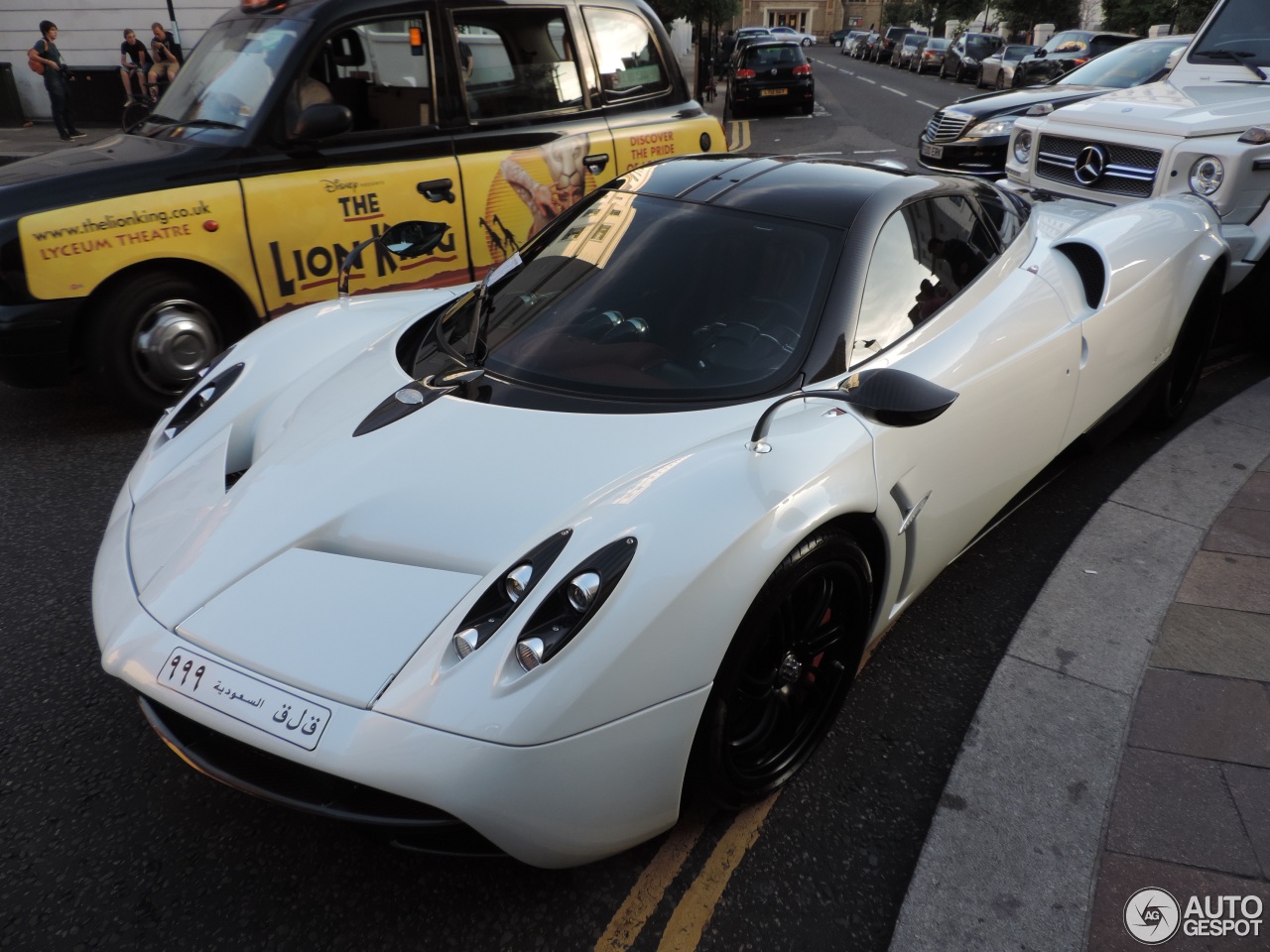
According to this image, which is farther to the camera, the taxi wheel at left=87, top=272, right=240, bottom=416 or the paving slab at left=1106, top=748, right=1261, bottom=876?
the taxi wheel at left=87, top=272, right=240, bottom=416

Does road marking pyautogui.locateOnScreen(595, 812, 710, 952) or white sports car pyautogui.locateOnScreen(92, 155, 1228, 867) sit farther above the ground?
white sports car pyautogui.locateOnScreen(92, 155, 1228, 867)

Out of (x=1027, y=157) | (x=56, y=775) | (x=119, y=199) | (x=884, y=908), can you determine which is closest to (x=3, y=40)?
(x=119, y=199)

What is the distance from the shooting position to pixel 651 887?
7.16 ft

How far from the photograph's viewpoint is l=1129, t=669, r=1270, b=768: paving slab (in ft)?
8.36

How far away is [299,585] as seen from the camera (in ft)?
6.82

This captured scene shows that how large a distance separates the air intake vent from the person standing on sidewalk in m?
15.2

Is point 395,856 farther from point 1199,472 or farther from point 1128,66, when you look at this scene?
point 1128,66

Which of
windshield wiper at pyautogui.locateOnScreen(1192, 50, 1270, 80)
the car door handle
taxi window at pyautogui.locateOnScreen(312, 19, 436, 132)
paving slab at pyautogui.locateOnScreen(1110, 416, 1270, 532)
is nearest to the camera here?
paving slab at pyautogui.locateOnScreen(1110, 416, 1270, 532)

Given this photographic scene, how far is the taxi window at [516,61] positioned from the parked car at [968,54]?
29.0 metres

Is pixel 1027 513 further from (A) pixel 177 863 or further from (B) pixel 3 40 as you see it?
(B) pixel 3 40

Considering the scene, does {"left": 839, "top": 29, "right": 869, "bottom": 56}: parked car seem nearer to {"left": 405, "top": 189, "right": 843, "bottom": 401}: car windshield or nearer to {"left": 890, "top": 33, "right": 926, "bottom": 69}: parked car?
{"left": 890, "top": 33, "right": 926, "bottom": 69}: parked car

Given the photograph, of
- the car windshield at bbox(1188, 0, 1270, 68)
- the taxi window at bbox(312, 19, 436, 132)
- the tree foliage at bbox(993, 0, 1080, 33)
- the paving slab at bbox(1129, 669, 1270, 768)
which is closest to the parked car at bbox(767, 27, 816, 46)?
the tree foliage at bbox(993, 0, 1080, 33)

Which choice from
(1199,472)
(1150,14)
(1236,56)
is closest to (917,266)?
(1199,472)

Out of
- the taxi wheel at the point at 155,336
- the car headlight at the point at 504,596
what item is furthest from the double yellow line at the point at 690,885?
the taxi wheel at the point at 155,336
